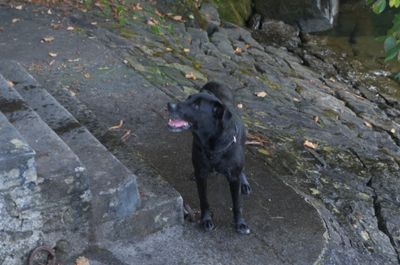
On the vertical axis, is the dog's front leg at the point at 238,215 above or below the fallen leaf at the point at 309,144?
above

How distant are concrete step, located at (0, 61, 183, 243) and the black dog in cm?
31

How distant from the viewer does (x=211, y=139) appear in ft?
14.1

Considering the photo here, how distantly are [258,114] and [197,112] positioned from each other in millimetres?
3887

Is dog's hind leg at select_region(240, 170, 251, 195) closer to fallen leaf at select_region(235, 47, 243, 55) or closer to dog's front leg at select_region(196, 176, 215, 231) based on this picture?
dog's front leg at select_region(196, 176, 215, 231)

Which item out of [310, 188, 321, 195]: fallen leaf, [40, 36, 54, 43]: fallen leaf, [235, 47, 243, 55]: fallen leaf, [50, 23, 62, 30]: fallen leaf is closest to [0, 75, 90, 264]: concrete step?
[310, 188, 321, 195]: fallen leaf

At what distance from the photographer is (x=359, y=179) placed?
669 centimetres

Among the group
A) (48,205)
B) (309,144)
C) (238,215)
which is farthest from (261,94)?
(48,205)

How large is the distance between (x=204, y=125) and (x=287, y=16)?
1082 cm

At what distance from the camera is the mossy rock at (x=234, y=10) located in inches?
538

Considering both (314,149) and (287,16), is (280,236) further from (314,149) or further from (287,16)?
(287,16)

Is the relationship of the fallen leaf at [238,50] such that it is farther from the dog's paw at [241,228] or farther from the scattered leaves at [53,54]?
the dog's paw at [241,228]

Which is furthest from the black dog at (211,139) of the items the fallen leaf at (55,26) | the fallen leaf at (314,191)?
the fallen leaf at (55,26)

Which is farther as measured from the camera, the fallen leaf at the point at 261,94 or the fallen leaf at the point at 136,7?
the fallen leaf at the point at 136,7

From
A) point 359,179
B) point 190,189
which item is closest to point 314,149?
point 359,179
